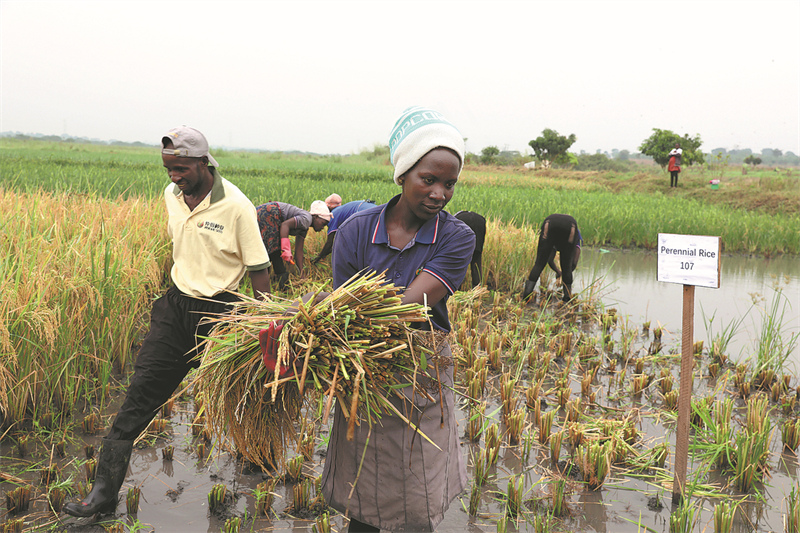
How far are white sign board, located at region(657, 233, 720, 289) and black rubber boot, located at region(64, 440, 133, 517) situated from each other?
8.87 ft

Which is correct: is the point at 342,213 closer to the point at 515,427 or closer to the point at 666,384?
the point at 515,427

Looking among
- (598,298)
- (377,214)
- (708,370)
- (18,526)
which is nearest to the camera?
(377,214)

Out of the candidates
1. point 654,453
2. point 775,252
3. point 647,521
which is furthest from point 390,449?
point 775,252

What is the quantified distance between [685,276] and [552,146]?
165ft

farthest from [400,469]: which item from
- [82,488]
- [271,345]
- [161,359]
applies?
[82,488]

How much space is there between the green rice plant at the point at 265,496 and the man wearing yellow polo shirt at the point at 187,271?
589 mm

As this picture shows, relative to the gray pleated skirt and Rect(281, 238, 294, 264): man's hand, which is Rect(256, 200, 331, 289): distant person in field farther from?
the gray pleated skirt

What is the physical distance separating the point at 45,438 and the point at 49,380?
309 millimetres

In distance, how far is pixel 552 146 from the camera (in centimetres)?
4975

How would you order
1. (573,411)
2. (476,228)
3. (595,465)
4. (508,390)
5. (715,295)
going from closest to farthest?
1. (595,465)
2. (573,411)
3. (508,390)
4. (476,228)
5. (715,295)

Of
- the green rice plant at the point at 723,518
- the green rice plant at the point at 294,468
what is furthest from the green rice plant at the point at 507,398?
the green rice plant at the point at 294,468

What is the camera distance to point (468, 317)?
5.03m

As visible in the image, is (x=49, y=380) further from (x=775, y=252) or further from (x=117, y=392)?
(x=775, y=252)

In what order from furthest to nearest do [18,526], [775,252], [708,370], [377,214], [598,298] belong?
1. [775,252]
2. [598,298]
3. [708,370]
4. [18,526]
5. [377,214]
